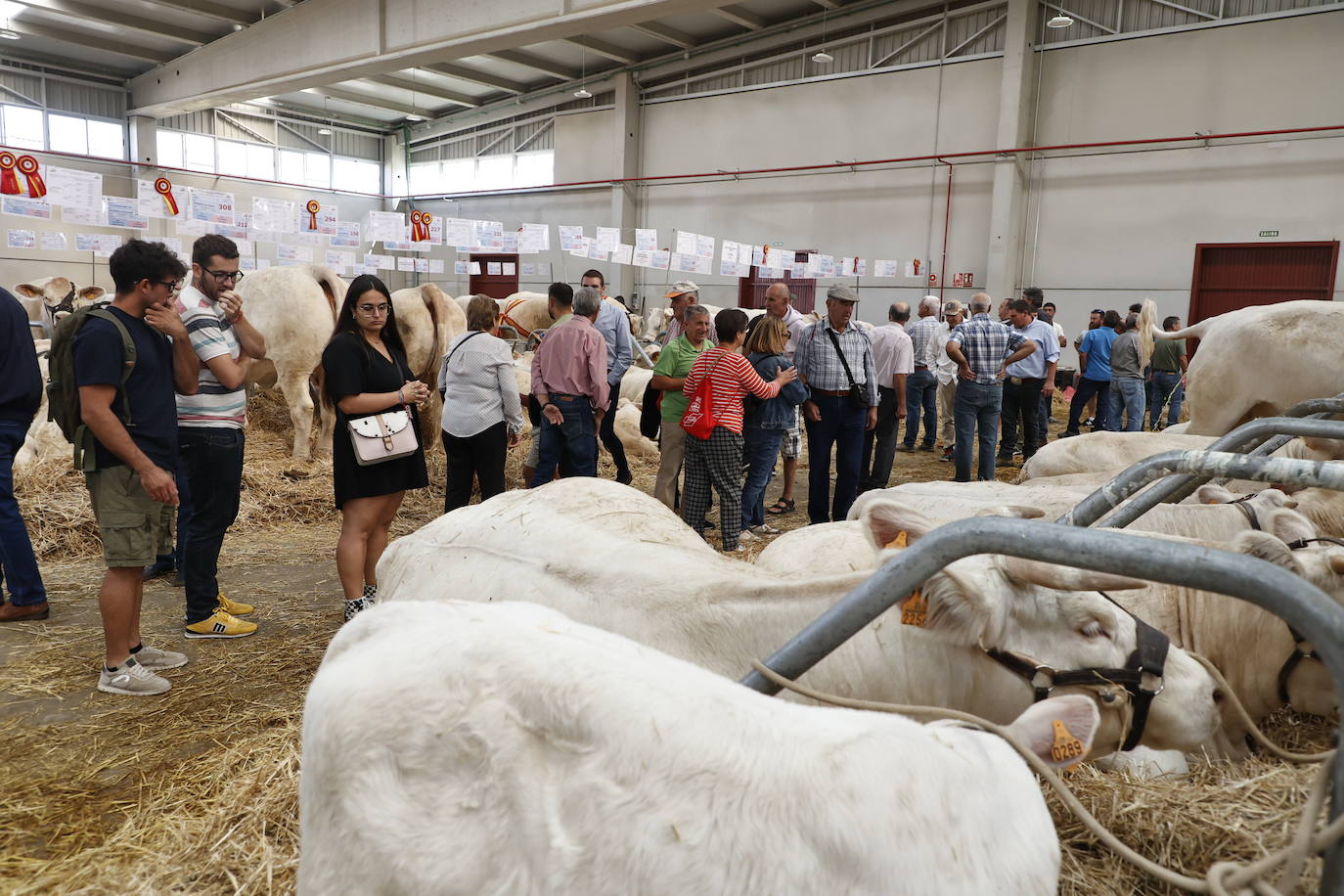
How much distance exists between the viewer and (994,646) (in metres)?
1.80

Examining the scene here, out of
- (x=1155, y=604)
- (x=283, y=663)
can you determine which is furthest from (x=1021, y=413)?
(x=283, y=663)

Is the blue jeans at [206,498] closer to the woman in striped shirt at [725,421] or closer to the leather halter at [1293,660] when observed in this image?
the woman in striped shirt at [725,421]

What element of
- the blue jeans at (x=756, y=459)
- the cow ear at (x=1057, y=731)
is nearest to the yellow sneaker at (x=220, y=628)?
the blue jeans at (x=756, y=459)

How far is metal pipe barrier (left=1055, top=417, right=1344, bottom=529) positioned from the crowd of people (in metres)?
3.28

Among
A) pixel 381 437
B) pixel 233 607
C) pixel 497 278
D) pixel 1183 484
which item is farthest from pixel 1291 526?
pixel 497 278

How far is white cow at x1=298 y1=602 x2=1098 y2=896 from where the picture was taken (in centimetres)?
104

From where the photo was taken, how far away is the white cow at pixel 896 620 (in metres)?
1.78

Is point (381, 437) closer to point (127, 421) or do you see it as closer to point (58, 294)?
point (127, 421)

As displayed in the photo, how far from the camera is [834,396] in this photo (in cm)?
683

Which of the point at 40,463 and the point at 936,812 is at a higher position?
the point at 936,812

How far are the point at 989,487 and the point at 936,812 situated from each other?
3494 millimetres

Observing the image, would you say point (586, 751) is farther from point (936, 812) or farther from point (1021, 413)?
point (1021, 413)

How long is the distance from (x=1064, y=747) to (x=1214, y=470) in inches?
28.1

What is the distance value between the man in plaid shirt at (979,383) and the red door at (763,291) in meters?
11.7
